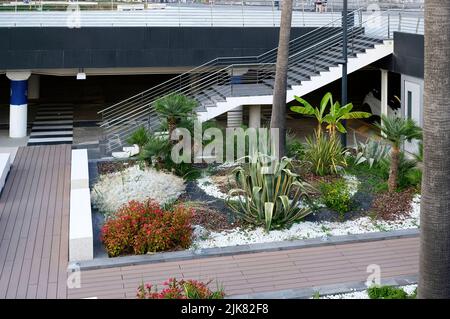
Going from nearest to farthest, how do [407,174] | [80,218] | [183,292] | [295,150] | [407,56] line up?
[183,292]
[80,218]
[407,174]
[295,150]
[407,56]

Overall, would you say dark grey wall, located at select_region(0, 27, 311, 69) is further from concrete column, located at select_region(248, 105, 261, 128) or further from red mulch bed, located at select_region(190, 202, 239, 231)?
red mulch bed, located at select_region(190, 202, 239, 231)

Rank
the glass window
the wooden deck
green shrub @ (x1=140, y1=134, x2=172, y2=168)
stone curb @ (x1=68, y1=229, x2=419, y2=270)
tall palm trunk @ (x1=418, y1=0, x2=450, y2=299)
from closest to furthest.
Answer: tall palm trunk @ (x1=418, y1=0, x2=450, y2=299) → the wooden deck → stone curb @ (x1=68, y1=229, x2=419, y2=270) → green shrub @ (x1=140, y1=134, x2=172, y2=168) → the glass window

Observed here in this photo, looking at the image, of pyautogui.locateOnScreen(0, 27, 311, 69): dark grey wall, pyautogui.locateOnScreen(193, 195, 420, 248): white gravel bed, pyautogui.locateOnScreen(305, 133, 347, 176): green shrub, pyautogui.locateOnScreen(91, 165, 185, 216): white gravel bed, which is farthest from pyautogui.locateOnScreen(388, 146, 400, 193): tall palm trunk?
pyautogui.locateOnScreen(0, 27, 311, 69): dark grey wall

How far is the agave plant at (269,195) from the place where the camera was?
11.2 m

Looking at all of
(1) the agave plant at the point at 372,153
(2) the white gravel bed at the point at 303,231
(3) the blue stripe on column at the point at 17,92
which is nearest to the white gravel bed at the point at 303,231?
(2) the white gravel bed at the point at 303,231

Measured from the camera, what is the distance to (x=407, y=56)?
60.3 feet

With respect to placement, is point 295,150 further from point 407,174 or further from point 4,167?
point 4,167

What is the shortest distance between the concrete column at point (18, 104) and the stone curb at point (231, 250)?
13.4m

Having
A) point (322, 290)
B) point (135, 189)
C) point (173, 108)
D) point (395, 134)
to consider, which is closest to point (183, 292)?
point (322, 290)

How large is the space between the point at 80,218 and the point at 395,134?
6117 millimetres

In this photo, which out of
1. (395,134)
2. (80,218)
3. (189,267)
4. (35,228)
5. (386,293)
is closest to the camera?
(386,293)

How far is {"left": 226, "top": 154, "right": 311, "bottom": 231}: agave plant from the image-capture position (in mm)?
11242

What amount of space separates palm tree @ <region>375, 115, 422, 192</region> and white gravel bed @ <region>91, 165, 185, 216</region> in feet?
13.7
